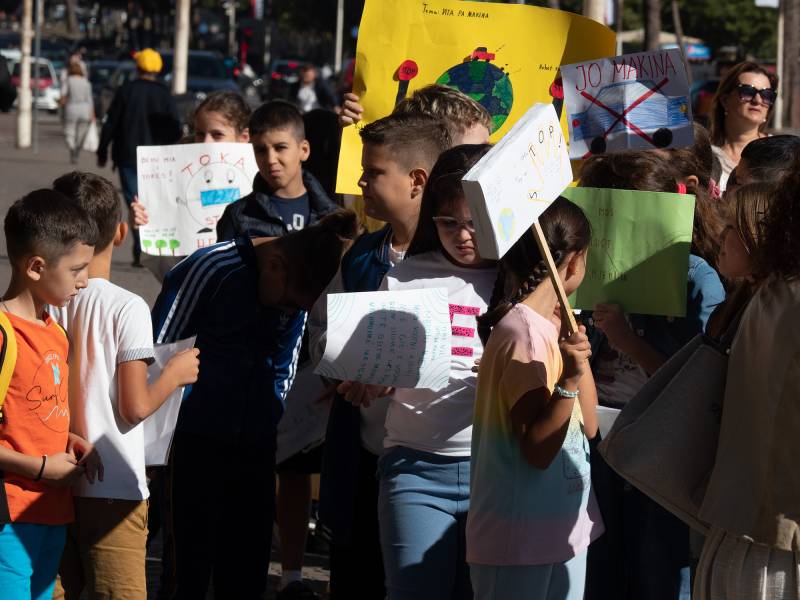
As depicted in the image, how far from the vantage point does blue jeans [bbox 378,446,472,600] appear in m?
3.61

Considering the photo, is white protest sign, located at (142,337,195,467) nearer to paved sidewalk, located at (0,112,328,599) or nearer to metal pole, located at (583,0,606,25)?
paved sidewalk, located at (0,112,328,599)

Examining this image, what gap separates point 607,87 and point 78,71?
60.4 ft

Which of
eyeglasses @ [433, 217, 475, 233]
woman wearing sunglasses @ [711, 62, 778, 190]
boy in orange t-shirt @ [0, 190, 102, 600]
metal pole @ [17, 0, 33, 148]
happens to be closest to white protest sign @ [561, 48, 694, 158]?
eyeglasses @ [433, 217, 475, 233]

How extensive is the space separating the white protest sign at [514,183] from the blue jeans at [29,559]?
142 cm

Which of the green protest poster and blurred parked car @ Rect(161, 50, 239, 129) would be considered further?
blurred parked car @ Rect(161, 50, 239, 129)

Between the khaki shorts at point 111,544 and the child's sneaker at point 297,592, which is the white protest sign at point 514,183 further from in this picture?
the child's sneaker at point 297,592

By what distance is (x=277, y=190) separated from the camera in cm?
550

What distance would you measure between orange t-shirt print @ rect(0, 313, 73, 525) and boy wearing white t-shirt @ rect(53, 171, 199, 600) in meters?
0.15

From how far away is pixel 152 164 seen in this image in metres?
6.08

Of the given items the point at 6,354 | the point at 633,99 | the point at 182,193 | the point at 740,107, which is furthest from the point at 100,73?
the point at 6,354

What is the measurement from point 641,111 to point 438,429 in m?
1.57

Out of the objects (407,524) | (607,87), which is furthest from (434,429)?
(607,87)

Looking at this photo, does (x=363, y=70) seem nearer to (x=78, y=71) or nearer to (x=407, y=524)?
(x=407, y=524)

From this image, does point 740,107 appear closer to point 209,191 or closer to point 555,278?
A: point 209,191
